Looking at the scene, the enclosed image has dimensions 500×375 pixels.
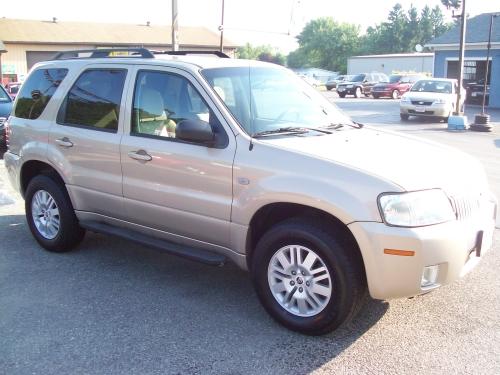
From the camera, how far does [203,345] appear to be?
373cm

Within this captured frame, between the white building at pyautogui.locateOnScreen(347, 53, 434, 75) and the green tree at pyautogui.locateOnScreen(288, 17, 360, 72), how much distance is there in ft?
110

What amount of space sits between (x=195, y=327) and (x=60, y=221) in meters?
2.17

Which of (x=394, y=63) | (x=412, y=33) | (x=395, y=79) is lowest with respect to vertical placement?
(x=395, y=79)

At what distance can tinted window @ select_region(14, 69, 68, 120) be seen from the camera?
555cm

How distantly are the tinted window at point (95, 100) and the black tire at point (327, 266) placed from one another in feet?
6.23

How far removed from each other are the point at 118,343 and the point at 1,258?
236cm

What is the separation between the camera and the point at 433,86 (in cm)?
2133

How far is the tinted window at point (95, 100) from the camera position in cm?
492

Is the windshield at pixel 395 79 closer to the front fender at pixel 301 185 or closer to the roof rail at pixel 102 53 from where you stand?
the roof rail at pixel 102 53

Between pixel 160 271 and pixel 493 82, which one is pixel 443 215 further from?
pixel 493 82

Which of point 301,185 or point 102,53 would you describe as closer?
point 301,185

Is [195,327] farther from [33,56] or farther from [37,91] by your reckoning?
[33,56]

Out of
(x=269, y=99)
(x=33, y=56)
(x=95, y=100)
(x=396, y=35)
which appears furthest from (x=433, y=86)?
(x=396, y=35)

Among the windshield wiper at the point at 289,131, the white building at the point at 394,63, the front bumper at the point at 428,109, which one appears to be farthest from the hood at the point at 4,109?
the white building at the point at 394,63
